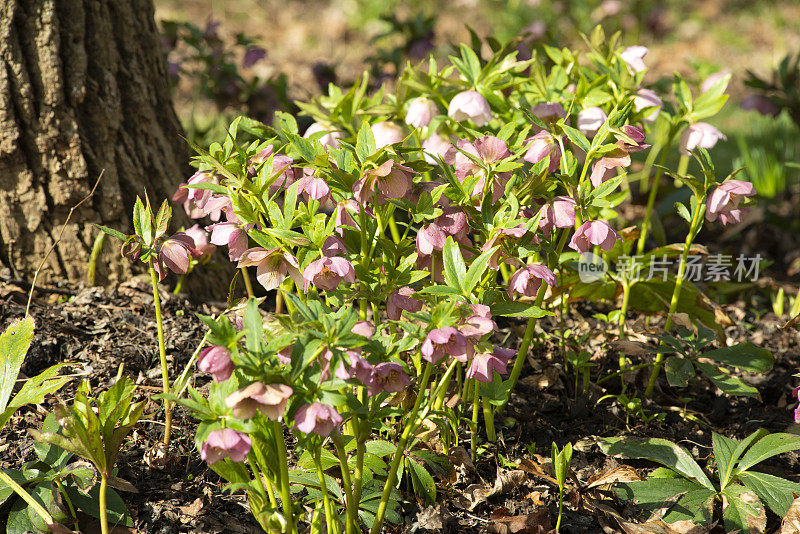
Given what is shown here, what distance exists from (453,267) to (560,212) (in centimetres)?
21

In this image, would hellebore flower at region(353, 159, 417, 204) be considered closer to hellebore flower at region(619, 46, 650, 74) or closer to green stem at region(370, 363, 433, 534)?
green stem at region(370, 363, 433, 534)

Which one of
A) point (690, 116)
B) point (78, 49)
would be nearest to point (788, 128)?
point (690, 116)

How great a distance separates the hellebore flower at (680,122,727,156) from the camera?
1425 mm

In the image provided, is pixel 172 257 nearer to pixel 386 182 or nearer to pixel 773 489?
pixel 386 182

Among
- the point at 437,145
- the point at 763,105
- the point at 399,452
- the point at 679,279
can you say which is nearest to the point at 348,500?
the point at 399,452

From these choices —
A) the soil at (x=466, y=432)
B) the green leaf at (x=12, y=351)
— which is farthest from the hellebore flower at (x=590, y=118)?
the green leaf at (x=12, y=351)

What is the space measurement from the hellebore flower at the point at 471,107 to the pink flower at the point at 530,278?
0.38 metres

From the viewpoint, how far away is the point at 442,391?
1208mm

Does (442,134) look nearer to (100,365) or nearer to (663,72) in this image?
(100,365)

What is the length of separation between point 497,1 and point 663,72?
1.40 metres

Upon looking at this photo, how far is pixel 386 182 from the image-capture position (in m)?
1.02

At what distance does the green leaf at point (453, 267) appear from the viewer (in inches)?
39.2

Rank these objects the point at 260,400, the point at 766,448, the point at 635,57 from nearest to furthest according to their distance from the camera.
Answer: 1. the point at 260,400
2. the point at 766,448
3. the point at 635,57

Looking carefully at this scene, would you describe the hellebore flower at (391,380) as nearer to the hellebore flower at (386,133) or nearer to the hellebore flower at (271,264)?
the hellebore flower at (271,264)
